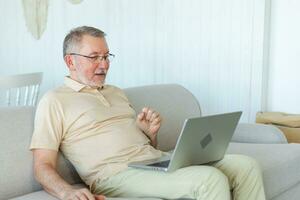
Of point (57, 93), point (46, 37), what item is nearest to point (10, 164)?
point (57, 93)

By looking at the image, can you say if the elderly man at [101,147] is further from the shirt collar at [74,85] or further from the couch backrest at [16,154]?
the couch backrest at [16,154]

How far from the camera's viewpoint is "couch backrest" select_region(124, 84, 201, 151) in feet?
9.21

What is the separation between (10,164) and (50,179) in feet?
0.78

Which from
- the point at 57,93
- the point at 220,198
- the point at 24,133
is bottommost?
the point at 220,198

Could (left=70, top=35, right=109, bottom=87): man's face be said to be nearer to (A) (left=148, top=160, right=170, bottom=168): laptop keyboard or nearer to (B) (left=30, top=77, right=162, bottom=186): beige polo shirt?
(B) (left=30, top=77, right=162, bottom=186): beige polo shirt

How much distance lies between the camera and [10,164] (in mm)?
A: 2027

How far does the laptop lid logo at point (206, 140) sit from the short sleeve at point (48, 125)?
58 centimetres

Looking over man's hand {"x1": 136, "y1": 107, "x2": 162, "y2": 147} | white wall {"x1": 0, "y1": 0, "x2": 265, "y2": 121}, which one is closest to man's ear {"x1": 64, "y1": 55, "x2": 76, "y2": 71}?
man's hand {"x1": 136, "y1": 107, "x2": 162, "y2": 147}

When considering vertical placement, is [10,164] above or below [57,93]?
below

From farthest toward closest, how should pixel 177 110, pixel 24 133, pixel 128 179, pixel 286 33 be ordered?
pixel 286 33 < pixel 177 110 < pixel 24 133 < pixel 128 179

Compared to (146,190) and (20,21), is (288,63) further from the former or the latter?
(20,21)

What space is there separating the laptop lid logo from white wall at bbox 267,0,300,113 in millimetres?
1958

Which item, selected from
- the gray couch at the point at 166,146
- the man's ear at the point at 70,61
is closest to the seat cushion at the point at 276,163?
the gray couch at the point at 166,146

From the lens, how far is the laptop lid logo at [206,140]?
77.6 inches
